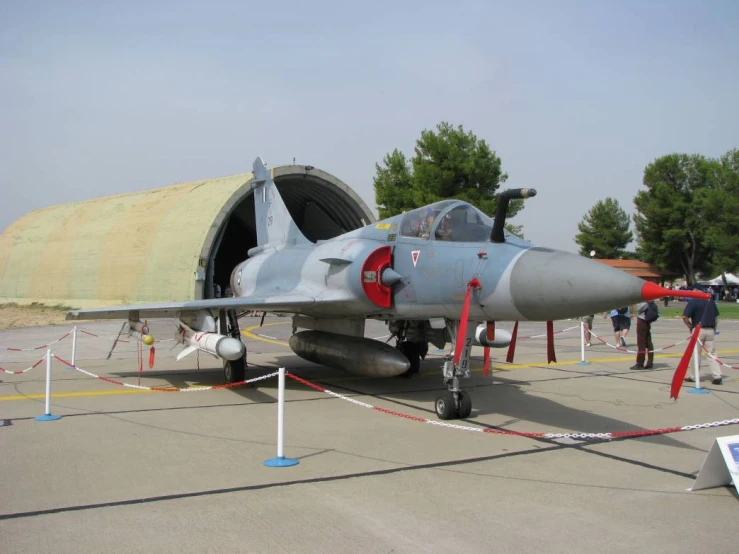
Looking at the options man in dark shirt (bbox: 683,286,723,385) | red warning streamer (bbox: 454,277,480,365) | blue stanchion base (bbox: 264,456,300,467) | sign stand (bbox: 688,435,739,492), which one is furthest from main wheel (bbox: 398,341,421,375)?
sign stand (bbox: 688,435,739,492)

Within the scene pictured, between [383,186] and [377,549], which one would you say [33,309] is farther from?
[377,549]

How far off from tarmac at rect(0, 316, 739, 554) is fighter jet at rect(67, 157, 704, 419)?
71 centimetres

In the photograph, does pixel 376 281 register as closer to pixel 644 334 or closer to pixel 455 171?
pixel 644 334

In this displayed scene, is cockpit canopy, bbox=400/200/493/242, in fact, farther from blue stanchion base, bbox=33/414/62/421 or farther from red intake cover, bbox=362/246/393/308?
blue stanchion base, bbox=33/414/62/421

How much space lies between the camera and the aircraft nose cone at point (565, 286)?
5.70 m

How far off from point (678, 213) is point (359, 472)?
6025 cm

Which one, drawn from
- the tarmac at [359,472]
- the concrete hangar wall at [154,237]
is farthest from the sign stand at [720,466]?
the concrete hangar wall at [154,237]

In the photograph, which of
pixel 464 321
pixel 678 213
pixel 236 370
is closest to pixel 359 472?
pixel 464 321

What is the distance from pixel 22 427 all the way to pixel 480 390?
240 inches

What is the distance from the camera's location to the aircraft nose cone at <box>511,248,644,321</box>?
5703 mm

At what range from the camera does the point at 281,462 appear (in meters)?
5.55

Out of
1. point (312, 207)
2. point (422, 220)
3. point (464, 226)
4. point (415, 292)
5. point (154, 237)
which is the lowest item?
point (415, 292)

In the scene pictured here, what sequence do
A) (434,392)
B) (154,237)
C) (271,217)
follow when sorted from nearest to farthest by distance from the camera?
(434,392), (271,217), (154,237)

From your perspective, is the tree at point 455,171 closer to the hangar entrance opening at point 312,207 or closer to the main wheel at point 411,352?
the hangar entrance opening at point 312,207
